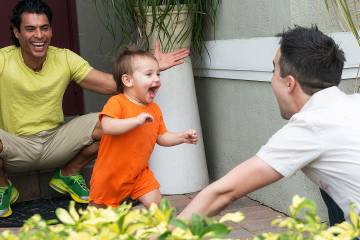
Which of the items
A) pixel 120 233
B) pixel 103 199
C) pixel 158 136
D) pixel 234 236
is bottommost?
pixel 234 236

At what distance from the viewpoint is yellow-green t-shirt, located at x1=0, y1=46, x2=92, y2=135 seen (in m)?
4.95

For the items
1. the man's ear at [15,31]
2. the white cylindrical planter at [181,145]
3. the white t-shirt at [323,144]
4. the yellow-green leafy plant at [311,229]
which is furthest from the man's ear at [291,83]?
the man's ear at [15,31]

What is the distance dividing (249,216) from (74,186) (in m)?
1.34

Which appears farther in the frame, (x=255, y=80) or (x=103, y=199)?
(x=255, y=80)

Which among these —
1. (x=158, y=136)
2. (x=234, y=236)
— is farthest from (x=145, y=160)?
(x=234, y=236)

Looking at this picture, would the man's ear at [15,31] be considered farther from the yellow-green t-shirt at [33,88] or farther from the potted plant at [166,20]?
the potted plant at [166,20]

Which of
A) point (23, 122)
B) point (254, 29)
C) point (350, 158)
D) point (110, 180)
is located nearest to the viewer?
point (350, 158)

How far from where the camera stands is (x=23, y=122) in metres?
5.01

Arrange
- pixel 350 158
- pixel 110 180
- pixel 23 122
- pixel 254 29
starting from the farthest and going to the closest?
pixel 23 122 < pixel 254 29 < pixel 110 180 < pixel 350 158

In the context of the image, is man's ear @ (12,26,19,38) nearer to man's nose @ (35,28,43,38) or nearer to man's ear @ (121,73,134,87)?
man's nose @ (35,28,43,38)

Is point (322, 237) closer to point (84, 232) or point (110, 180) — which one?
point (84, 232)

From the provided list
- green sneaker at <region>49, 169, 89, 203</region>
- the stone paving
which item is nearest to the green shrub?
the stone paving

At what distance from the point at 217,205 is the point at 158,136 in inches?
63.4

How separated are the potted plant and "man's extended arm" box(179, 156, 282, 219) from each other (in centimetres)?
255
